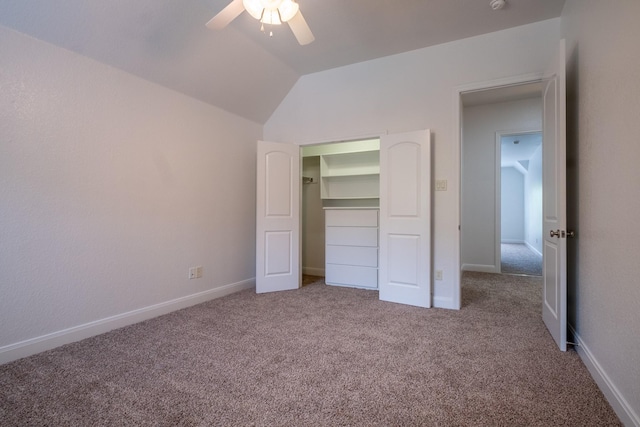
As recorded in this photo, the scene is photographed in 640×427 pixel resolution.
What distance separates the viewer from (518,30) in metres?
2.74

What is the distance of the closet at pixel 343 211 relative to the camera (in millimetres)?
3746

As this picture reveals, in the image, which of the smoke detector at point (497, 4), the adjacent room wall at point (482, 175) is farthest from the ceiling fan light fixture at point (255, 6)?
the adjacent room wall at point (482, 175)

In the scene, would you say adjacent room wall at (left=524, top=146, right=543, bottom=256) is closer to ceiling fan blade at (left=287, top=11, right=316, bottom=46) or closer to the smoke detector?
the smoke detector

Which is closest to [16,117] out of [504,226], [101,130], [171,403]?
[101,130]

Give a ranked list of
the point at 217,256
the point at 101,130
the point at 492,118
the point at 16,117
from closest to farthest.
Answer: the point at 16,117
the point at 101,130
the point at 217,256
the point at 492,118

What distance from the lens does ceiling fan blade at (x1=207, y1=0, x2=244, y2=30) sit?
171cm

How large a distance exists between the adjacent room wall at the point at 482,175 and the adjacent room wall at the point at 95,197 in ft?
13.2

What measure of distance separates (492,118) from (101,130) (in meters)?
5.29

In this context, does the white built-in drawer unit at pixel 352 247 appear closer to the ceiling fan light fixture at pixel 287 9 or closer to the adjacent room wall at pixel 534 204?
the ceiling fan light fixture at pixel 287 9

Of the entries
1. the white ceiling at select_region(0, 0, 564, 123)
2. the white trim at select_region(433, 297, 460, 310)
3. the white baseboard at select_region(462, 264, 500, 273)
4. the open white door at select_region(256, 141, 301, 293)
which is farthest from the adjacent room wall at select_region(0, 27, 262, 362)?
the white baseboard at select_region(462, 264, 500, 273)

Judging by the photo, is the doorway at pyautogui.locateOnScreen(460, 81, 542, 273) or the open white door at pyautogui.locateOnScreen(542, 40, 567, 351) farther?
the doorway at pyautogui.locateOnScreen(460, 81, 542, 273)

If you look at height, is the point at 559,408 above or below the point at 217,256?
below

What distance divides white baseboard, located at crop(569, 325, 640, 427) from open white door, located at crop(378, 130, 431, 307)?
1266 mm

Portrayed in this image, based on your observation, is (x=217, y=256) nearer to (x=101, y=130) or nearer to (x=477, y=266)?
(x=101, y=130)
